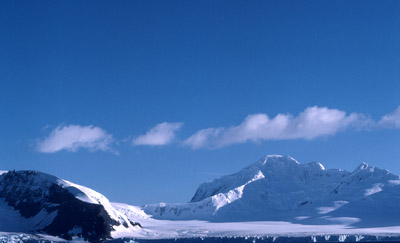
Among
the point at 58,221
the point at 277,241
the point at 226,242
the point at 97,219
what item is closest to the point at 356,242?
the point at 277,241

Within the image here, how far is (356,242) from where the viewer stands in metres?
177

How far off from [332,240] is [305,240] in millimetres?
10127

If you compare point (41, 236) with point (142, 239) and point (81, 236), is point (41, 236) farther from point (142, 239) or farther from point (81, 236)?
point (142, 239)

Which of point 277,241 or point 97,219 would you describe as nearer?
point 277,241

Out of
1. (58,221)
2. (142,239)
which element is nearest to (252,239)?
(142,239)

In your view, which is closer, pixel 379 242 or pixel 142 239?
pixel 379 242

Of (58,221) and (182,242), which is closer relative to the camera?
(182,242)

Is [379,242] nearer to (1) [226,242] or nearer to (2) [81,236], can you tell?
(1) [226,242]

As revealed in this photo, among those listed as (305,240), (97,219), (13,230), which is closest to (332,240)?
(305,240)

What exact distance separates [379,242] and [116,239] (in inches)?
3490

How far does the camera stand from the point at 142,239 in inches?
7598

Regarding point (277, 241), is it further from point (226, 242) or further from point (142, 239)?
point (142, 239)

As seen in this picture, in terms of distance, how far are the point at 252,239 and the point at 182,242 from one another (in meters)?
23.8

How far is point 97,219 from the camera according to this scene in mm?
194625
